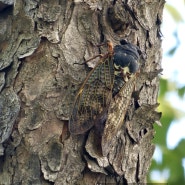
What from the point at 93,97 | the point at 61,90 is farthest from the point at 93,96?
the point at 61,90

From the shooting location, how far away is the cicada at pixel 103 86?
1.51m

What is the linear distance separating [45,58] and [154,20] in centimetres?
42

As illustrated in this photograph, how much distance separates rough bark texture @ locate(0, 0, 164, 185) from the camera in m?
1.44

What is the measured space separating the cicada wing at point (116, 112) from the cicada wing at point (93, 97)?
3 centimetres

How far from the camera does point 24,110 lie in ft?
4.86

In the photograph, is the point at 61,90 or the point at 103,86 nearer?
the point at 61,90

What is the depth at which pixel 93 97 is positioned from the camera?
159 cm

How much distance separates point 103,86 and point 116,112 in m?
0.12

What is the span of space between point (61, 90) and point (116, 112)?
17 centimetres

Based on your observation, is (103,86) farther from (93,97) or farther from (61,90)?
(61,90)

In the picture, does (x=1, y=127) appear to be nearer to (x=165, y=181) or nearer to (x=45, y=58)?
(x=45, y=58)

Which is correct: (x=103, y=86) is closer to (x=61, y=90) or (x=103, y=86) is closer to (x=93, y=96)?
(x=93, y=96)

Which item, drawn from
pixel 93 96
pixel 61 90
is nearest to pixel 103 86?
pixel 93 96

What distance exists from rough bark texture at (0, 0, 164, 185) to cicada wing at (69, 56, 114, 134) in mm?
22
